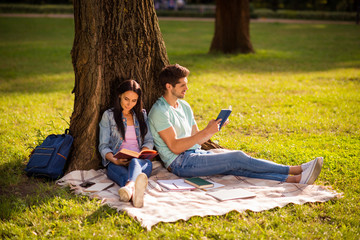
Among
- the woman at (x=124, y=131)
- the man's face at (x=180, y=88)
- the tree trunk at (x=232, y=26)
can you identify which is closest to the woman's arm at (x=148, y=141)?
the woman at (x=124, y=131)

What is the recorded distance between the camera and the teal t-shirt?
4.69m

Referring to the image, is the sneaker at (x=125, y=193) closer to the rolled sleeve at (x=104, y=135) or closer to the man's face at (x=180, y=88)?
the rolled sleeve at (x=104, y=135)

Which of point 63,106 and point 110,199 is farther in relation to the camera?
point 63,106

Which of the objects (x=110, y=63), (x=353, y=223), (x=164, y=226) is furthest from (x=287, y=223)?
(x=110, y=63)

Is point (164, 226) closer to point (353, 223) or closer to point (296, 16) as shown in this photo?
point (353, 223)

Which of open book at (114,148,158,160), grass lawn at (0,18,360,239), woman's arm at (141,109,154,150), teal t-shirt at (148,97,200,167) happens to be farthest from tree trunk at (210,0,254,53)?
open book at (114,148,158,160)

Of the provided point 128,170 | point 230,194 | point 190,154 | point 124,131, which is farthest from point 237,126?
point 128,170

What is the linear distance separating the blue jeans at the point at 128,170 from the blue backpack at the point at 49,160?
57 cm

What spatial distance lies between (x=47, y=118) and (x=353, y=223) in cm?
580

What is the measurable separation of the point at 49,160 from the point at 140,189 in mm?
1369

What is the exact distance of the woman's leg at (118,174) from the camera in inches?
173

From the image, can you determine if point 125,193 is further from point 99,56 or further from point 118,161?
point 99,56

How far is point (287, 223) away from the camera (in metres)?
3.75

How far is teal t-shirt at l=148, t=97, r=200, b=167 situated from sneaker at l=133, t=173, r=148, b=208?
0.93 metres
